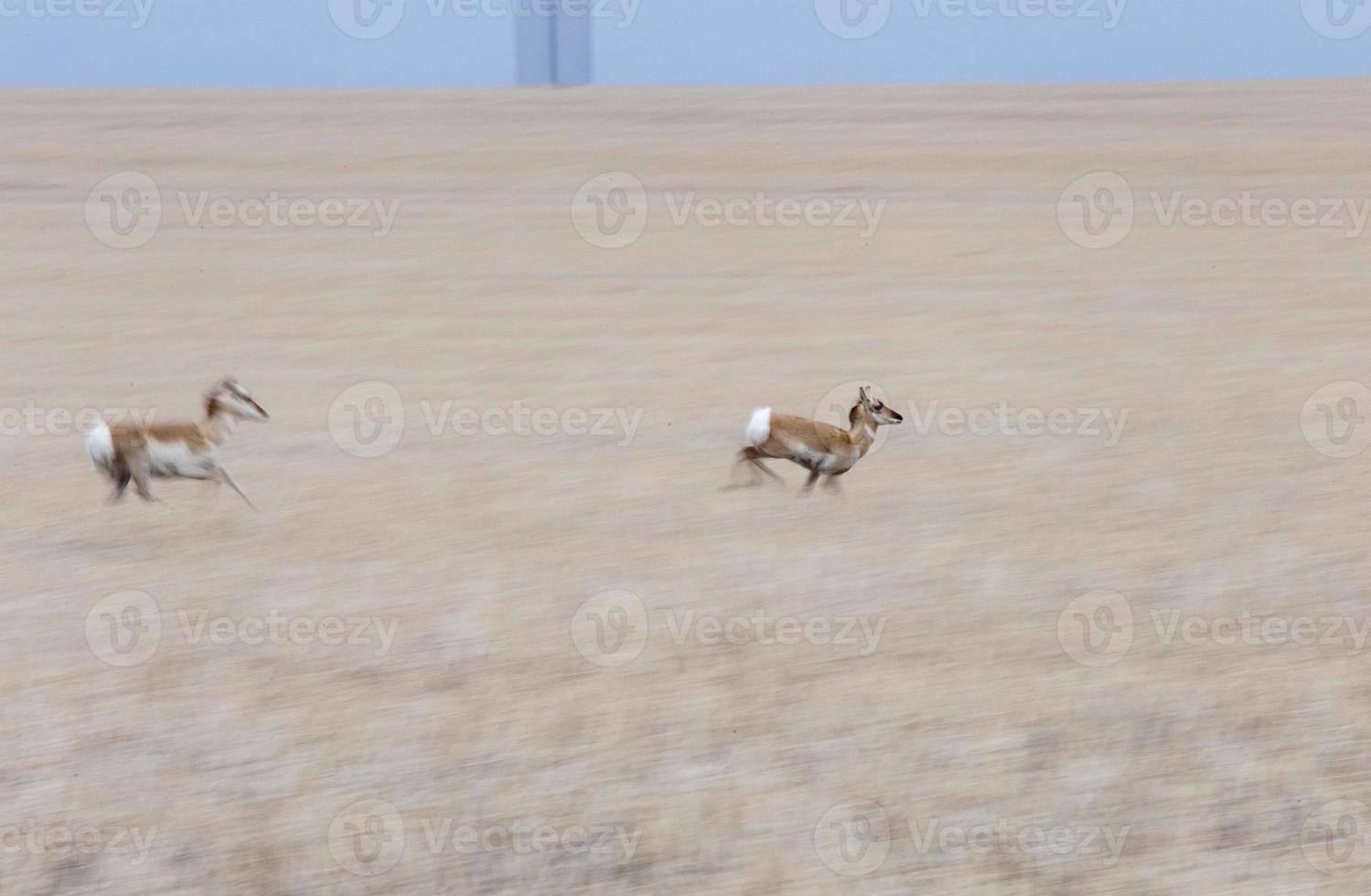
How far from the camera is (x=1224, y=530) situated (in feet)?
29.7

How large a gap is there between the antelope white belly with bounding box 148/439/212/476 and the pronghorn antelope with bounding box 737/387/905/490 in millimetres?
2994

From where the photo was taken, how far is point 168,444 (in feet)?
28.6

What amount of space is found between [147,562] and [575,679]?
2859 mm

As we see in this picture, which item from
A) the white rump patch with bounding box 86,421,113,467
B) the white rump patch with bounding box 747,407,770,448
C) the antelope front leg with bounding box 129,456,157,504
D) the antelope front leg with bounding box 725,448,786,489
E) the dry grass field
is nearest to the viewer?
the dry grass field

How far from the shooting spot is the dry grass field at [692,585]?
228 inches

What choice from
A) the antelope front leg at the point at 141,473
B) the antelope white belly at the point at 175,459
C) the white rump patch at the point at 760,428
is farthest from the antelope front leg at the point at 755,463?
the antelope front leg at the point at 141,473

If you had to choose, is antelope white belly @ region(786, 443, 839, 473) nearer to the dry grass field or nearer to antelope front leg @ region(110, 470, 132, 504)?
the dry grass field

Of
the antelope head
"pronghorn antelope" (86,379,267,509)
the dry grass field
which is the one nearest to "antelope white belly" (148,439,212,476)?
"pronghorn antelope" (86,379,267,509)

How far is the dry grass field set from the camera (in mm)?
5797

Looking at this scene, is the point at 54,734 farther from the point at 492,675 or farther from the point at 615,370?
the point at 615,370

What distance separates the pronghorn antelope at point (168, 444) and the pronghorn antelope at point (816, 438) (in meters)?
2.81

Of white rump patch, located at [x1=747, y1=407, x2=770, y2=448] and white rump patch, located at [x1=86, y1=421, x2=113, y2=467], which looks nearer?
white rump patch, located at [x1=86, y1=421, x2=113, y2=467]

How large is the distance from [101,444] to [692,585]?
3.15 m

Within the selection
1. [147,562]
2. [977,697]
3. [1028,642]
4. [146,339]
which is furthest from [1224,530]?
[146,339]
